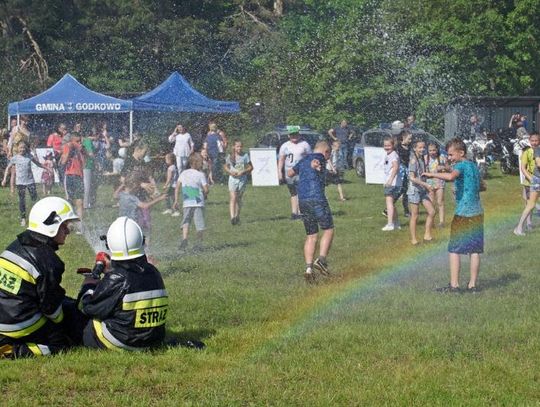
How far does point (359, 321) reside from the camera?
10453mm

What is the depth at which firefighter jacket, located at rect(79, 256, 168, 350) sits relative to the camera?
8422mm

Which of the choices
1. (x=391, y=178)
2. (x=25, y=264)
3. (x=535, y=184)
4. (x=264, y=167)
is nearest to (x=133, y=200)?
(x=391, y=178)

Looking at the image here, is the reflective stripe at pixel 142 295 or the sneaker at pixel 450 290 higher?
the reflective stripe at pixel 142 295

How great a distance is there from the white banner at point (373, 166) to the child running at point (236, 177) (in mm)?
9658

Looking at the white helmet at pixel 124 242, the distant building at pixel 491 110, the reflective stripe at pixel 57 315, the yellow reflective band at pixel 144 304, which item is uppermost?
the distant building at pixel 491 110

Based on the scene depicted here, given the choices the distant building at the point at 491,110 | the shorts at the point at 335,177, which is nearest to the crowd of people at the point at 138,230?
the shorts at the point at 335,177

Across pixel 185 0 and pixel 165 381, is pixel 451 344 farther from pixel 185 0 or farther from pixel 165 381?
pixel 185 0

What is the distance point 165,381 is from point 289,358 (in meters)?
1.23

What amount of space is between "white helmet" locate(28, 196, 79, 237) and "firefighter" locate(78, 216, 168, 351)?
0.43 m

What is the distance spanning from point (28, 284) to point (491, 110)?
122ft

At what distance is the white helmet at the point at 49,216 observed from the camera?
27.6 ft

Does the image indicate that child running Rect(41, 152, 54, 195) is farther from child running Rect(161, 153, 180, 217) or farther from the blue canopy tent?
child running Rect(161, 153, 180, 217)

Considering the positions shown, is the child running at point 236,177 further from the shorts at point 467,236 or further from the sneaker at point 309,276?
the shorts at point 467,236

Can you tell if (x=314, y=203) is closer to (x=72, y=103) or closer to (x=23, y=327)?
(x=23, y=327)
